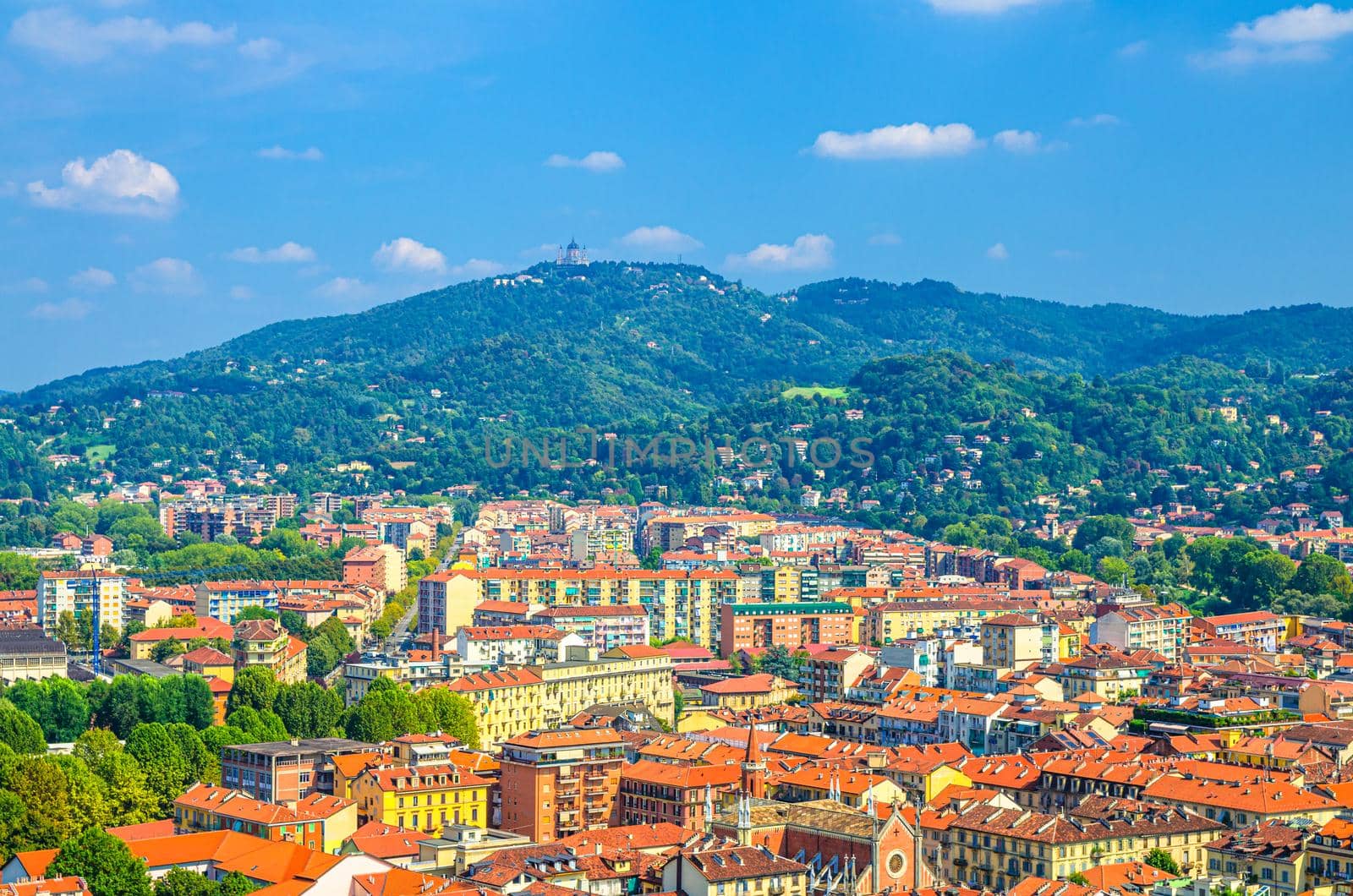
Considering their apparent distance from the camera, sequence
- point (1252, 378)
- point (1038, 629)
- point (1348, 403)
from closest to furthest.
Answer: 1. point (1038, 629)
2. point (1348, 403)
3. point (1252, 378)

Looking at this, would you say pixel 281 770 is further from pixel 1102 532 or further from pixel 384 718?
pixel 1102 532

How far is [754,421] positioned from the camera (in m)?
150

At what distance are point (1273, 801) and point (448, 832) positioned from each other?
51.8 ft

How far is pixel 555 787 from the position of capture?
46750mm

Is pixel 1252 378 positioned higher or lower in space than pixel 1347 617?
higher

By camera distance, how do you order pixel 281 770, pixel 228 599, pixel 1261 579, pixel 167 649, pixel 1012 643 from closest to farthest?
pixel 281 770 < pixel 1012 643 < pixel 167 649 < pixel 1261 579 < pixel 228 599

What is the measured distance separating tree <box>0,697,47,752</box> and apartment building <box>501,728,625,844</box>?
11.6 meters

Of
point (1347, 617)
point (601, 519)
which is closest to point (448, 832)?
point (1347, 617)

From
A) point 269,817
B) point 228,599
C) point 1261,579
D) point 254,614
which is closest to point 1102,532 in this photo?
point 1261,579

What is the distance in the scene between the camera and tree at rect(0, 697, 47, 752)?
168 ft

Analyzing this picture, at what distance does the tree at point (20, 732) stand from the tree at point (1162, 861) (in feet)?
84.0

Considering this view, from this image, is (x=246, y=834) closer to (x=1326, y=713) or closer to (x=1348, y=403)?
(x=1326, y=713)

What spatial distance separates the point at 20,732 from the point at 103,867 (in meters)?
14.6

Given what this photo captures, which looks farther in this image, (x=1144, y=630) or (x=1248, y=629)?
(x=1248, y=629)
